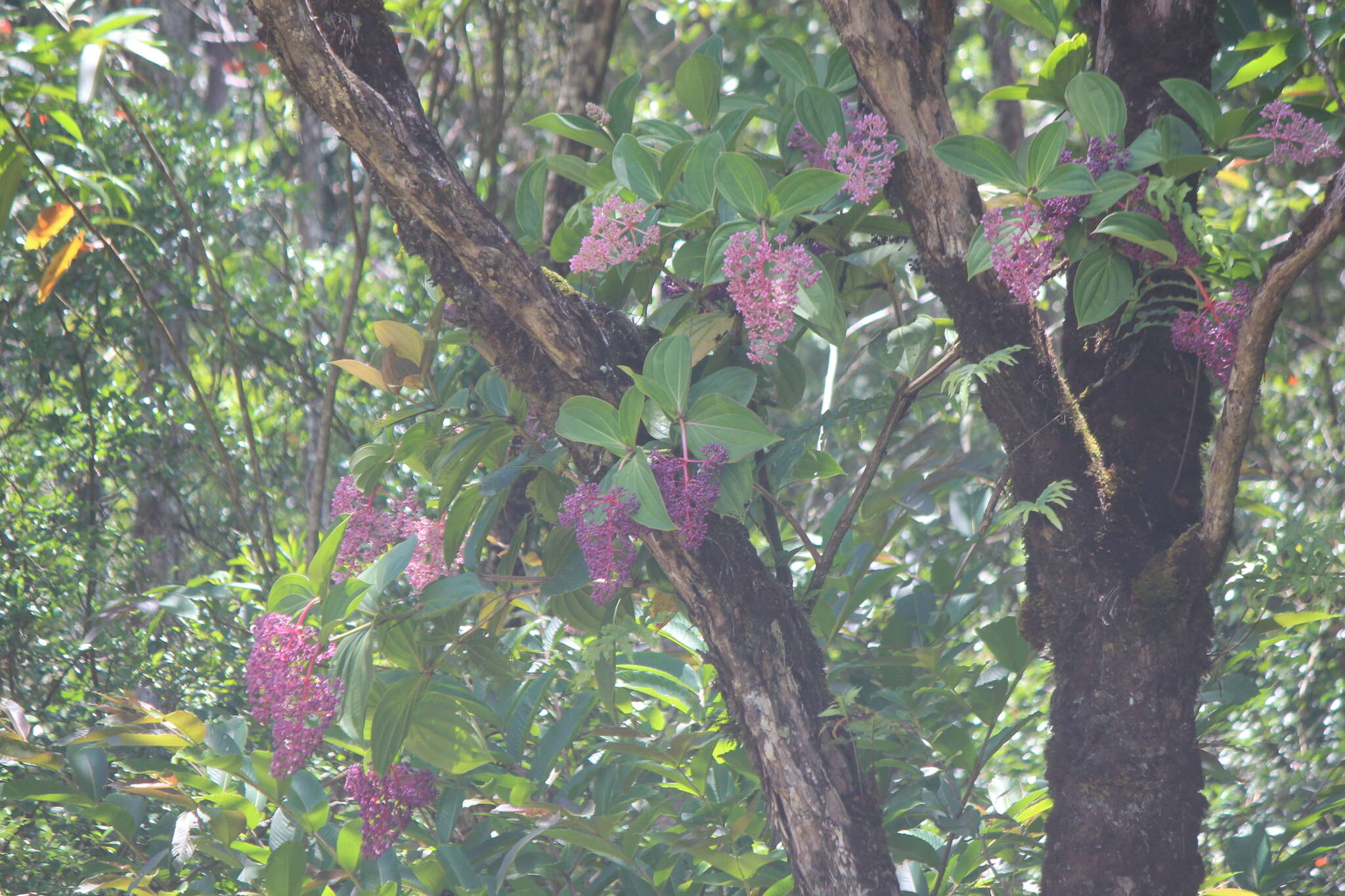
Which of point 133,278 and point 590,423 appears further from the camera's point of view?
point 133,278

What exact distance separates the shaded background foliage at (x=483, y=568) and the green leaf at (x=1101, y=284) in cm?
27

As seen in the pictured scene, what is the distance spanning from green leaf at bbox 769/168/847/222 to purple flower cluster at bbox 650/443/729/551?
0.29 meters

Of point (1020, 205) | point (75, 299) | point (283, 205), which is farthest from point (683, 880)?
point (283, 205)

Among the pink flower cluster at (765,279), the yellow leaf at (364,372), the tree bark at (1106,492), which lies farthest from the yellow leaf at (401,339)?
the tree bark at (1106,492)

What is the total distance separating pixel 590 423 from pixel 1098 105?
0.72m

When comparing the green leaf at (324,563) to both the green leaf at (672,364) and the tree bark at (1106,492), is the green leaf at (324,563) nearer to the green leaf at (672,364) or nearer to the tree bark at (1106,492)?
the green leaf at (672,364)

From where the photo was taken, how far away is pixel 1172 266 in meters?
1.26

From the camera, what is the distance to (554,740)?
1575 mm

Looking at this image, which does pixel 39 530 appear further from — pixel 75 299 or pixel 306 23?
pixel 306 23

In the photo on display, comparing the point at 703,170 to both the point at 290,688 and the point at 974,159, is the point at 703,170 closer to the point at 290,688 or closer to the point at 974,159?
the point at 974,159

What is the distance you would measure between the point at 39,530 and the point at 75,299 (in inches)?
24.6

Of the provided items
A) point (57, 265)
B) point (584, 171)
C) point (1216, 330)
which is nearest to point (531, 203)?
point (584, 171)

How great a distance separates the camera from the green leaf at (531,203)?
60.2 inches

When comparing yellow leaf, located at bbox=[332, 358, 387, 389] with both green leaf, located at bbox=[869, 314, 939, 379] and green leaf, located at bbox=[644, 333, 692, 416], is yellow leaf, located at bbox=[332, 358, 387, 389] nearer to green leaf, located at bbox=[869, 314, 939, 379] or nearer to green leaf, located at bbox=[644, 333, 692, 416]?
green leaf, located at bbox=[644, 333, 692, 416]
